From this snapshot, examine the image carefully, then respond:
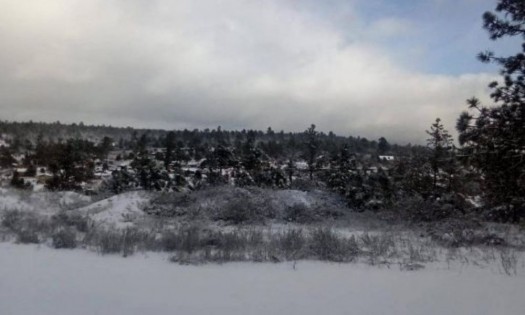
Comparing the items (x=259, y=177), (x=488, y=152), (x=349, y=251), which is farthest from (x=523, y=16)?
(x=259, y=177)

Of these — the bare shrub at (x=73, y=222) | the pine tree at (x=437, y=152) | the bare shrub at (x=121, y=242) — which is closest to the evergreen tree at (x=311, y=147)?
the pine tree at (x=437, y=152)

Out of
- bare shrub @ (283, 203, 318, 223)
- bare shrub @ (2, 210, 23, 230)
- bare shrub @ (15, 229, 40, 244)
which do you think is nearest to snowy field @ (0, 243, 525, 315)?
bare shrub @ (15, 229, 40, 244)

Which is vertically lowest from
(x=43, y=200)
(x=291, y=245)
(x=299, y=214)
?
(x=43, y=200)

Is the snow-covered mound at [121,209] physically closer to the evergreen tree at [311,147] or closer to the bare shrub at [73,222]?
the bare shrub at [73,222]

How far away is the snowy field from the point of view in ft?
18.1

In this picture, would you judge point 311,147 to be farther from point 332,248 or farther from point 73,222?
point 332,248

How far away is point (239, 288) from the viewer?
251 inches

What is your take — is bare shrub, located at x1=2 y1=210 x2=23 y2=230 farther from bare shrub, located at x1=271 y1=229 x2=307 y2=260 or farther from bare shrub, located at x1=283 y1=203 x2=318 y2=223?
bare shrub, located at x1=283 y1=203 x2=318 y2=223

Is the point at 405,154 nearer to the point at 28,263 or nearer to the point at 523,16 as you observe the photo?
the point at 523,16

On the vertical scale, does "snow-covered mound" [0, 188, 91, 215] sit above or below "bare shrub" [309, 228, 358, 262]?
below

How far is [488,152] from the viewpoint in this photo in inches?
341

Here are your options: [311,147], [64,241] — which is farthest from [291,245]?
[311,147]

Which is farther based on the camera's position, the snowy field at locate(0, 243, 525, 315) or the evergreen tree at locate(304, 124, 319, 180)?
the evergreen tree at locate(304, 124, 319, 180)

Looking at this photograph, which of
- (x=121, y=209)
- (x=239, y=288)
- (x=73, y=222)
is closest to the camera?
(x=239, y=288)
